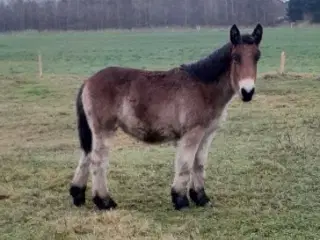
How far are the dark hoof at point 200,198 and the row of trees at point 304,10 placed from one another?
73806 millimetres

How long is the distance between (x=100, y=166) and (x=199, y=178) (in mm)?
1263

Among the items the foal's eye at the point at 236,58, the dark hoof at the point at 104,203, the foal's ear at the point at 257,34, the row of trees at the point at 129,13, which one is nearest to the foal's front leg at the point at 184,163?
the dark hoof at the point at 104,203

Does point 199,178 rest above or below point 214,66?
below

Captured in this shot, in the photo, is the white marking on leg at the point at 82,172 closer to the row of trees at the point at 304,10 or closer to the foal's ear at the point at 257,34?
the foal's ear at the point at 257,34

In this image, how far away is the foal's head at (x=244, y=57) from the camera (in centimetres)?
695

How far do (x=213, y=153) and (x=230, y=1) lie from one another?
107050mm

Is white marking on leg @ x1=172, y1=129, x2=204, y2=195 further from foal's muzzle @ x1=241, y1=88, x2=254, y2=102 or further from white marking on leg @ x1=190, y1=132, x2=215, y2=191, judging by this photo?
foal's muzzle @ x1=241, y1=88, x2=254, y2=102

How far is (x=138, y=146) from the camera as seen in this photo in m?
12.4

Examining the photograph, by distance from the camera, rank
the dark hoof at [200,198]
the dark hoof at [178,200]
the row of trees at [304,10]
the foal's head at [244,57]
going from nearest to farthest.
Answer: the foal's head at [244,57], the dark hoof at [178,200], the dark hoof at [200,198], the row of trees at [304,10]

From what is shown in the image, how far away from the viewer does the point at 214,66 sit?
24.5ft

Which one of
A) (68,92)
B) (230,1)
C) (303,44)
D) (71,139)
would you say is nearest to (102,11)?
(230,1)

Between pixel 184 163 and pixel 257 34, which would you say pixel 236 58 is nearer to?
pixel 257 34

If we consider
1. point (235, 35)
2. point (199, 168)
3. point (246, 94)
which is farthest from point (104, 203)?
point (235, 35)

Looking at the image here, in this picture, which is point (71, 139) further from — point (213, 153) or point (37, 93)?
point (37, 93)
